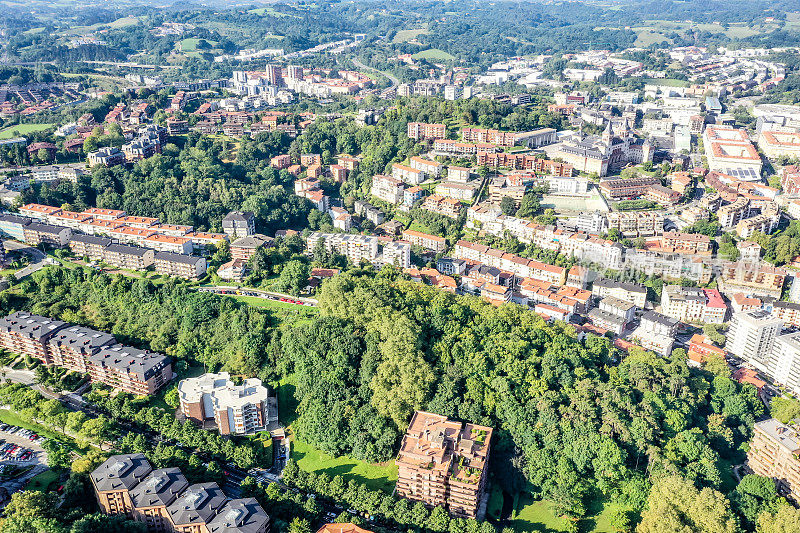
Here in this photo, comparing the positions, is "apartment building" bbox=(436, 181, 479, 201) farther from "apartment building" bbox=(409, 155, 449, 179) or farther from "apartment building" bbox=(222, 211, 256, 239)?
"apartment building" bbox=(222, 211, 256, 239)

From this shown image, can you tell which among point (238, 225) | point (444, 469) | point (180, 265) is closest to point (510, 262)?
point (238, 225)

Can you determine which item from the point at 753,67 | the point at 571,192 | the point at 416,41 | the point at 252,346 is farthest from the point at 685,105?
the point at 252,346

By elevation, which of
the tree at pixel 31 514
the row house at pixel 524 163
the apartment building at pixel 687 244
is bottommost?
the tree at pixel 31 514

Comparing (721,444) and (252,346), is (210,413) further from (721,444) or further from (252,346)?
(721,444)

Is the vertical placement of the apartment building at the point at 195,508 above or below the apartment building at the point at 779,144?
below

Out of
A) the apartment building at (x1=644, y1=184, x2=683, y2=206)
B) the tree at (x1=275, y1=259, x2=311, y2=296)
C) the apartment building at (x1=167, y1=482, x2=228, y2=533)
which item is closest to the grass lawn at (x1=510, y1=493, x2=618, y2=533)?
the apartment building at (x1=167, y1=482, x2=228, y2=533)

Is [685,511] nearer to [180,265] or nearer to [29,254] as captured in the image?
[180,265]

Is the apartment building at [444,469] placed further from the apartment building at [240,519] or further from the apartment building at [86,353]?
the apartment building at [86,353]

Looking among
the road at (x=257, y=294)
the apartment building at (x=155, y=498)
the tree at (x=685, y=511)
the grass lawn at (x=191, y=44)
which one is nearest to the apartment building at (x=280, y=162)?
the road at (x=257, y=294)
